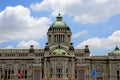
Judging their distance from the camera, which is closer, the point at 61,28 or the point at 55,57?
the point at 55,57

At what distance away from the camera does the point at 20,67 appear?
130250 millimetres

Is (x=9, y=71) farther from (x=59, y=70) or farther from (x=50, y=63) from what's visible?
(x=59, y=70)

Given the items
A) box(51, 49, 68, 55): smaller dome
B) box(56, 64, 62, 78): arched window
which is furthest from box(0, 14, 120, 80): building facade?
box(56, 64, 62, 78): arched window

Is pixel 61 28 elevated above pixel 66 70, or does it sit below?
above

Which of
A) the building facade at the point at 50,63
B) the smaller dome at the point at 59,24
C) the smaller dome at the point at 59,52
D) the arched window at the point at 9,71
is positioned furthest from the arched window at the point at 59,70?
the arched window at the point at 9,71

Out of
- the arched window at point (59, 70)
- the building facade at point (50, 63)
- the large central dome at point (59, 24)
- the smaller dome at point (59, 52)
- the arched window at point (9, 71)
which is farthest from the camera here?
the large central dome at point (59, 24)

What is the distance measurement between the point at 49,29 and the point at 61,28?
5.05 metres

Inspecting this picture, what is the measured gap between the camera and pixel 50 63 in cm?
12338

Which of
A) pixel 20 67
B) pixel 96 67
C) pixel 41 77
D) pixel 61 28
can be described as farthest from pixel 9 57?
pixel 96 67

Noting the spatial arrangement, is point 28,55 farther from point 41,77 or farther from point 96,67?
point 96,67

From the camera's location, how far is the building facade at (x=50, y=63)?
126 metres

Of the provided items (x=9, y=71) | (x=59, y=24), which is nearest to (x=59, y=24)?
(x=59, y=24)

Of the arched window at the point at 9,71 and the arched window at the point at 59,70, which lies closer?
the arched window at the point at 59,70

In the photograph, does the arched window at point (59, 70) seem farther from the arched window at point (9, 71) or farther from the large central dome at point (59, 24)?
the arched window at point (9, 71)
